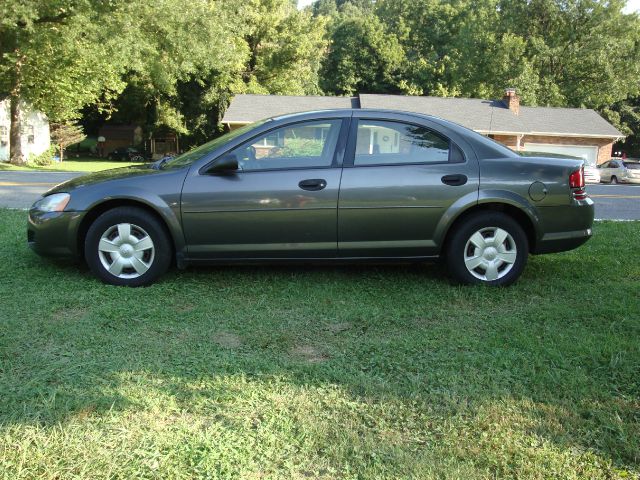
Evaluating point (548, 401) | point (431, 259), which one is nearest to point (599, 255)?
point (431, 259)

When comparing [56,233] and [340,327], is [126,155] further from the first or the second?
[340,327]

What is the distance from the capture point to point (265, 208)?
15.7 feet

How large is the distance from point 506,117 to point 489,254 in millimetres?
32975

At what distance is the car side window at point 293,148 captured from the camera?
16.2 feet

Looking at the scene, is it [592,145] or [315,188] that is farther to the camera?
[592,145]

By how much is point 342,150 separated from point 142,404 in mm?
2875

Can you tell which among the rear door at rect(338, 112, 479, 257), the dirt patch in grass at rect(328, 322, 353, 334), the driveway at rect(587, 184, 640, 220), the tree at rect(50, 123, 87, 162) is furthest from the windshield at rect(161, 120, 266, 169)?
the tree at rect(50, 123, 87, 162)

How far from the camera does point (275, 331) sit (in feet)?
12.9

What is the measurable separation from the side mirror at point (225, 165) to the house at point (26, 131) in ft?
96.4

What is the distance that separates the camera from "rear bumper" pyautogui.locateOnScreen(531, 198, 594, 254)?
500cm

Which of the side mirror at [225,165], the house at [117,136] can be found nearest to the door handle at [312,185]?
the side mirror at [225,165]

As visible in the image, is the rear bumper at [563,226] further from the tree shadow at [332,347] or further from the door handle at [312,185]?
the door handle at [312,185]

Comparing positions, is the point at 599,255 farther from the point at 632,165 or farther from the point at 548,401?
the point at 632,165

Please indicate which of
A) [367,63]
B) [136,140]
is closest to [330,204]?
[136,140]
